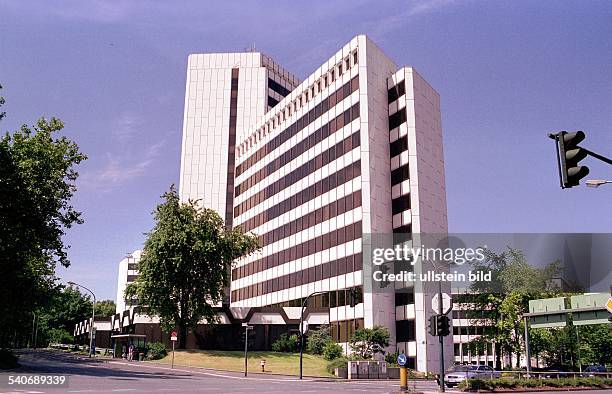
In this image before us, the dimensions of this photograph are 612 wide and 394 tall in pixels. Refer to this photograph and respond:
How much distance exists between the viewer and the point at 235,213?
305 feet

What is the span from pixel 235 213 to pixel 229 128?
16.2 meters

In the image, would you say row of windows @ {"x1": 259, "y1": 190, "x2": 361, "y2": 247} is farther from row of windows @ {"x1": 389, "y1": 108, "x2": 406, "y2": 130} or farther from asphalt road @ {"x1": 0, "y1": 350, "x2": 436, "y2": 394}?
asphalt road @ {"x1": 0, "y1": 350, "x2": 436, "y2": 394}

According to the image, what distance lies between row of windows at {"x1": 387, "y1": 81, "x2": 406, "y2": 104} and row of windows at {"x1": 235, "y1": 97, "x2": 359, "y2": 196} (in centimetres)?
502

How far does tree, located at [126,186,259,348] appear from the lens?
56.4 meters

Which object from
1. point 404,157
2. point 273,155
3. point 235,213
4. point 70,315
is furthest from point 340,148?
point 70,315

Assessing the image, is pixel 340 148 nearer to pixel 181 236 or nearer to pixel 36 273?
pixel 181 236

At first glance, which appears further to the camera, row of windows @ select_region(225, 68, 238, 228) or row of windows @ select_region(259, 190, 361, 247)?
row of windows @ select_region(225, 68, 238, 228)

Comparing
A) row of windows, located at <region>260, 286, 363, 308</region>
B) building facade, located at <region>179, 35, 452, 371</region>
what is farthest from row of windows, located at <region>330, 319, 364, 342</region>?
row of windows, located at <region>260, 286, 363, 308</region>

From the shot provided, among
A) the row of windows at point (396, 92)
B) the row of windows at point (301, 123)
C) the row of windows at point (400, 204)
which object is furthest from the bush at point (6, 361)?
the row of windows at point (396, 92)

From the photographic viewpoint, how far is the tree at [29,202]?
127ft

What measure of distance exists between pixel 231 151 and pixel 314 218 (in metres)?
34.3

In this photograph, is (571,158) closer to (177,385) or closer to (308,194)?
(177,385)

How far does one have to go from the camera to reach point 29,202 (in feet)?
130

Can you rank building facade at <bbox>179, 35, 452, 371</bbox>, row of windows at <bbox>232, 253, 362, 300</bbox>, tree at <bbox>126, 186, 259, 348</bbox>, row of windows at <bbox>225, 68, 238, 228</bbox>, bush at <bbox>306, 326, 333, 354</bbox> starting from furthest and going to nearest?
row of windows at <bbox>225, 68, 238, 228</bbox> → row of windows at <bbox>232, 253, 362, 300</bbox> → building facade at <bbox>179, 35, 452, 371</bbox> → bush at <bbox>306, 326, 333, 354</bbox> → tree at <bbox>126, 186, 259, 348</bbox>
